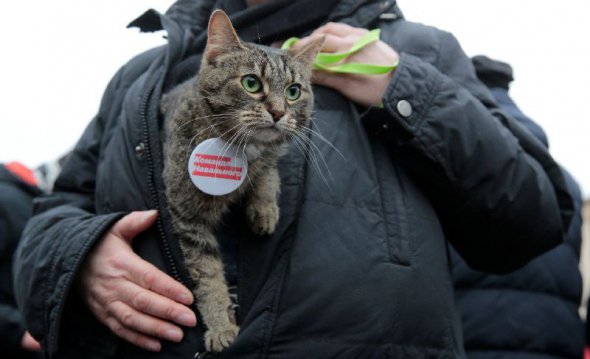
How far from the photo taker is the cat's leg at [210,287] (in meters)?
1.32

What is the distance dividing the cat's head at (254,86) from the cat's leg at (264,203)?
0.10 m

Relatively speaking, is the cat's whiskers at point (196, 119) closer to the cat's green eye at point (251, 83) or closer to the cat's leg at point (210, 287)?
the cat's green eye at point (251, 83)

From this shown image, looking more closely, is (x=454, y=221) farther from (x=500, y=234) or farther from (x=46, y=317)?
(x=46, y=317)

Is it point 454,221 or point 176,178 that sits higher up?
point 176,178

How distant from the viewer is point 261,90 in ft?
4.89

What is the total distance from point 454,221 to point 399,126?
0.31 m

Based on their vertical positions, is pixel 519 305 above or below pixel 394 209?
below

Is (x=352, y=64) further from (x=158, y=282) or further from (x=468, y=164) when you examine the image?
(x=158, y=282)

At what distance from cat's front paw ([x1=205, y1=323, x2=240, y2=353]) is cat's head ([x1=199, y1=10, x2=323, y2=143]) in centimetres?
45

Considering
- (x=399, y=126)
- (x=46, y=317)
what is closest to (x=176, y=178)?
(x=46, y=317)

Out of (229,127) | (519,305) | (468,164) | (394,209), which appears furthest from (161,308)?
(519,305)

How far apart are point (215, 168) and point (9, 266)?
2145mm

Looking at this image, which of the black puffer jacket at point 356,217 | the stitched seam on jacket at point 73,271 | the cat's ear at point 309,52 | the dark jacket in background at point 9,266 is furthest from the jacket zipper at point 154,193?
the dark jacket in background at point 9,266

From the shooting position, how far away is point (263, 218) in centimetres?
139
